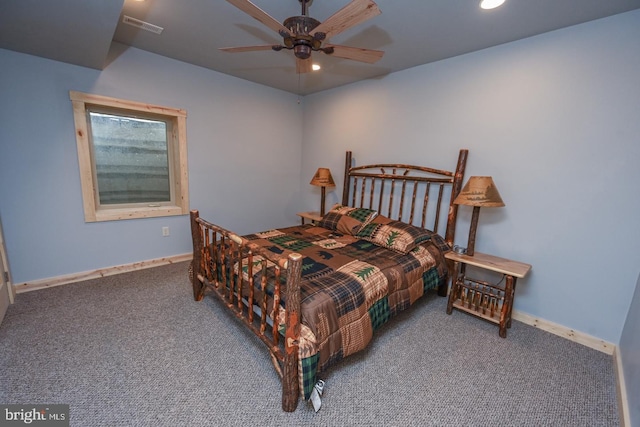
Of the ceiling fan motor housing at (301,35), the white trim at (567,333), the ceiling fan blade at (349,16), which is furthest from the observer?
the white trim at (567,333)

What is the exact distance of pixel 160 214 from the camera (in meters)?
3.25

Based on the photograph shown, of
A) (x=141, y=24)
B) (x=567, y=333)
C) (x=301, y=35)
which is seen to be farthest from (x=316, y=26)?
(x=567, y=333)

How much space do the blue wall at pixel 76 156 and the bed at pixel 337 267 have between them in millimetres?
1186

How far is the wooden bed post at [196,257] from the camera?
238 centimetres

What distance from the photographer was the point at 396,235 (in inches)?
104

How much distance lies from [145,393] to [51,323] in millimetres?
1273

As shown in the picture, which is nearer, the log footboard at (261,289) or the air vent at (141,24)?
the log footboard at (261,289)

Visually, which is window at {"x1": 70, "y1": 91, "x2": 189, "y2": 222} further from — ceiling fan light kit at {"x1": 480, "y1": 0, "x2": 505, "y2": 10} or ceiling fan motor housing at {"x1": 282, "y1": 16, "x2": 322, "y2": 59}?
→ ceiling fan light kit at {"x1": 480, "y1": 0, "x2": 505, "y2": 10}

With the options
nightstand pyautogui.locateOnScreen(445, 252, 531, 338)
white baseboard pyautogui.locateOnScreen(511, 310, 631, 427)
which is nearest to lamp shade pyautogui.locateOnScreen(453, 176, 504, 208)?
nightstand pyautogui.locateOnScreen(445, 252, 531, 338)

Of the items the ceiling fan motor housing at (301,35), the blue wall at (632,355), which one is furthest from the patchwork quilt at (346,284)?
the ceiling fan motor housing at (301,35)

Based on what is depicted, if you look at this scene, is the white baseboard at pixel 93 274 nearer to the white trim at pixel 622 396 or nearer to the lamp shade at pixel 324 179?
the lamp shade at pixel 324 179

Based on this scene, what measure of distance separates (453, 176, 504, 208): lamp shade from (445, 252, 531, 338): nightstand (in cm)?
53

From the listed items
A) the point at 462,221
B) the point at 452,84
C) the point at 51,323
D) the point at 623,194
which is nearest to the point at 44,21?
the point at 51,323

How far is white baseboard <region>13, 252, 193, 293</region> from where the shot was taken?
8.48 feet
